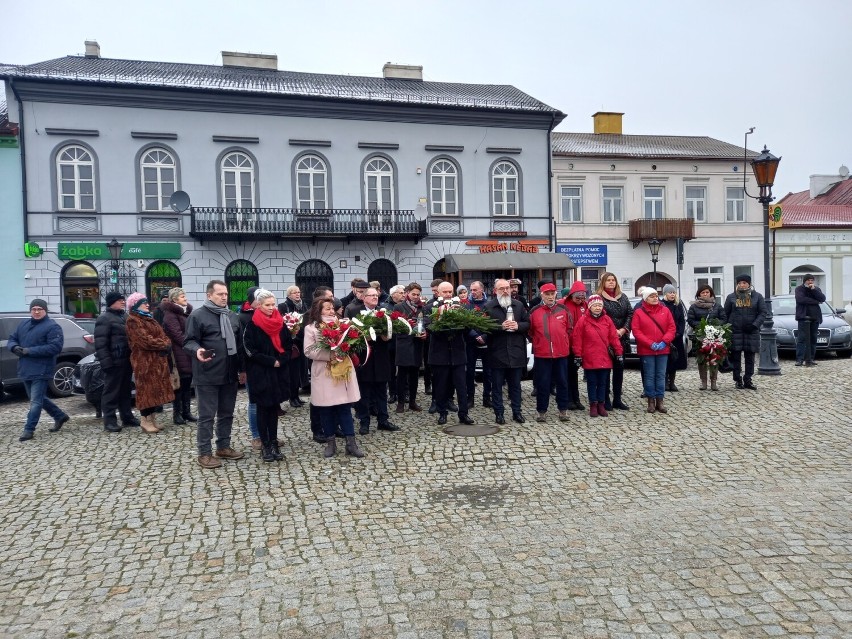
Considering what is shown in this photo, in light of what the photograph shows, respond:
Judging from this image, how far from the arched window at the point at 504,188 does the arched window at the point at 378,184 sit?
422 centimetres

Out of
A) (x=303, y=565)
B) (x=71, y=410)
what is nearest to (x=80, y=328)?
(x=71, y=410)

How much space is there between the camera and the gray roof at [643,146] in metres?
30.4

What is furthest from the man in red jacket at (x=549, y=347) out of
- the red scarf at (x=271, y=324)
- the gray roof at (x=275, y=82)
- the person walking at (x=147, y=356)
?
the gray roof at (x=275, y=82)

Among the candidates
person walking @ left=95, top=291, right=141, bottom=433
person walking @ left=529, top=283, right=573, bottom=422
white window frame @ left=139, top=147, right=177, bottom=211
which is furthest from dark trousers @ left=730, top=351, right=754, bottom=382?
white window frame @ left=139, top=147, right=177, bottom=211

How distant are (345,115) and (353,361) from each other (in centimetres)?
1965

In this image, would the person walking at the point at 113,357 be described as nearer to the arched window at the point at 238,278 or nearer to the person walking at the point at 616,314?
the person walking at the point at 616,314

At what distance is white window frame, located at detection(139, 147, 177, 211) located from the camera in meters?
24.0

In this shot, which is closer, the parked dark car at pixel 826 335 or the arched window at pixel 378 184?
the parked dark car at pixel 826 335

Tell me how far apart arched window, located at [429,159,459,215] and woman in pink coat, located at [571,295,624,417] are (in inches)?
707

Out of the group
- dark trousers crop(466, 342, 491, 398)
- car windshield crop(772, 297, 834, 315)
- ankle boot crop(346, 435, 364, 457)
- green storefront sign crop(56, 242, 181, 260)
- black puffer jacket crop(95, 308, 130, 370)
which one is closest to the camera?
ankle boot crop(346, 435, 364, 457)

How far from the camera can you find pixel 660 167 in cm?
3097

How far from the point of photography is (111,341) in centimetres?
938

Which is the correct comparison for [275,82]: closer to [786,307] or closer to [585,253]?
[585,253]

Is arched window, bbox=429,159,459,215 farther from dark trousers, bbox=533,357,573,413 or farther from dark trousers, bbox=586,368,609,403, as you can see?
dark trousers, bbox=533,357,573,413
